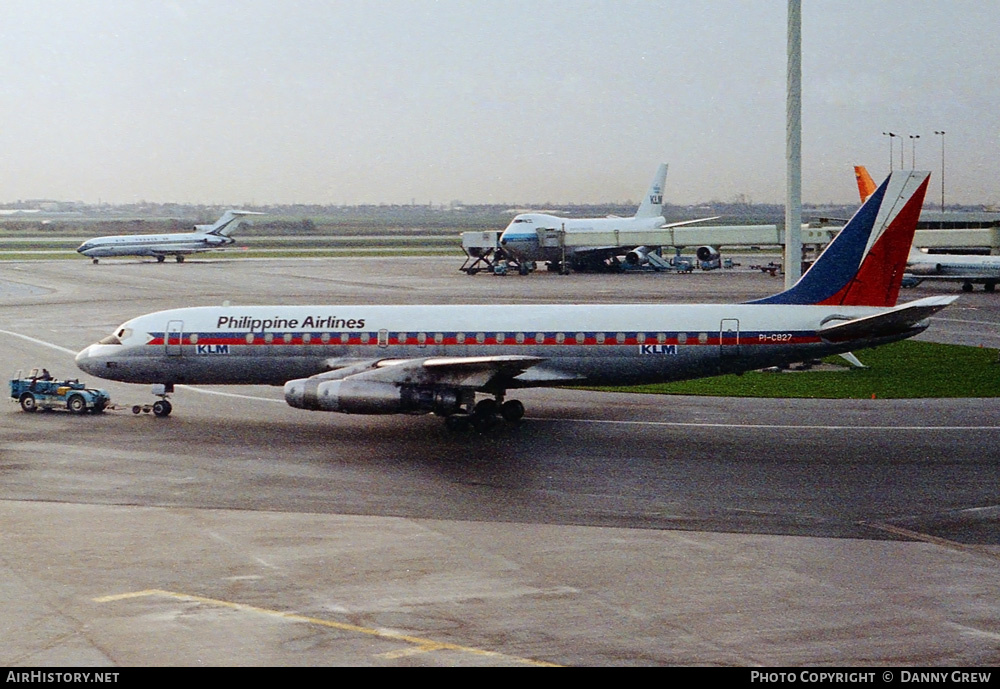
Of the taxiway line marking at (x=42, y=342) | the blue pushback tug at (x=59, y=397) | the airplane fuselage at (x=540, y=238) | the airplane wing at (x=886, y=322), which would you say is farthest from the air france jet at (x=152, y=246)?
the airplane wing at (x=886, y=322)

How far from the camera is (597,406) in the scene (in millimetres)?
38281

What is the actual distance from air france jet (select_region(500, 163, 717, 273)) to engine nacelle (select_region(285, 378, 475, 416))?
79.6 m

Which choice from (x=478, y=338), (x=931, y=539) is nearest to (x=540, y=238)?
(x=478, y=338)

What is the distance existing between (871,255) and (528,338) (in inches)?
456

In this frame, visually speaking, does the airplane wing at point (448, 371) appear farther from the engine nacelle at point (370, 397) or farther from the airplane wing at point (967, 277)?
the airplane wing at point (967, 277)

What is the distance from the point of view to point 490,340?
1361 inches

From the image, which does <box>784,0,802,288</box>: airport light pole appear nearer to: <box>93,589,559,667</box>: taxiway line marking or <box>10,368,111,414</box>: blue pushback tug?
<box>10,368,111,414</box>: blue pushback tug

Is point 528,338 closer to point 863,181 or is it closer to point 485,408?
point 485,408

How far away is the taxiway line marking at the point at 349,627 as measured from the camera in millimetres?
15352

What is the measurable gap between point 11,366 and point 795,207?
113ft

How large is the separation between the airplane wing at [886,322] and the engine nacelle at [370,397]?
1171 centimetres

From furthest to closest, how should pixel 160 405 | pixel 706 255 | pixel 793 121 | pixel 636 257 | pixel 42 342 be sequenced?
pixel 706 255 < pixel 636 257 < pixel 42 342 < pixel 793 121 < pixel 160 405

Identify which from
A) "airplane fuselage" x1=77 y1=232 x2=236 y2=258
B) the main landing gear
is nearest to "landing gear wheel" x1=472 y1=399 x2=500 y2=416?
the main landing gear

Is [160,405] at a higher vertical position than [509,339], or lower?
lower
